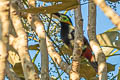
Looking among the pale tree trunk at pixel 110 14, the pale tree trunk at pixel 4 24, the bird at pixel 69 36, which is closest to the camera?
the pale tree trunk at pixel 110 14

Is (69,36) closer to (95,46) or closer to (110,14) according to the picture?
(95,46)

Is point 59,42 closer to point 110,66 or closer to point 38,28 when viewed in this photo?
point 110,66

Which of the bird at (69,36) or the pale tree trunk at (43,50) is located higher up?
the pale tree trunk at (43,50)

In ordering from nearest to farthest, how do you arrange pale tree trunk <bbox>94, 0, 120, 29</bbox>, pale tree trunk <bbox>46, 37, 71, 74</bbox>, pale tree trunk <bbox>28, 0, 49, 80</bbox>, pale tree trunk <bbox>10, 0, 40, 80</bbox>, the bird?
pale tree trunk <bbox>94, 0, 120, 29</bbox>, pale tree trunk <bbox>10, 0, 40, 80</bbox>, pale tree trunk <bbox>28, 0, 49, 80</bbox>, pale tree trunk <bbox>46, 37, 71, 74</bbox>, the bird

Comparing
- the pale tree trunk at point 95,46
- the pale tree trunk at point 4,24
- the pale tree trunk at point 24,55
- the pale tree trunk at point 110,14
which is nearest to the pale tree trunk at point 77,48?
the pale tree trunk at point 95,46

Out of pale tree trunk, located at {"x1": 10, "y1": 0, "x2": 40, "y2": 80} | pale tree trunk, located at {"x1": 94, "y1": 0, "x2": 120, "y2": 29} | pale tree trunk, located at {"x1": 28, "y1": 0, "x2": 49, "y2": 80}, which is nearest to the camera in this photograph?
pale tree trunk, located at {"x1": 94, "y1": 0, "x2": 120, "y2": 29}

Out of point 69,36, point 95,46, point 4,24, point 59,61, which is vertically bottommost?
point 69,36

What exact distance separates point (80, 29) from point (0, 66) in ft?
2.34

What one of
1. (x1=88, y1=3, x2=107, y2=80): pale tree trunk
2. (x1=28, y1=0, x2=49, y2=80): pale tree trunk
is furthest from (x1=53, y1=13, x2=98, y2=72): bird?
(x1=28, y1=0, x2=49, y2=80): pale tree trunk

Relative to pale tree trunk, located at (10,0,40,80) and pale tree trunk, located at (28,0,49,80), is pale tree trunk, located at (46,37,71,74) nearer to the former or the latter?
pale tree trunk, located at (28,0,49,80)

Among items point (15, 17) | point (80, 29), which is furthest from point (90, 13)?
point (15, 17)

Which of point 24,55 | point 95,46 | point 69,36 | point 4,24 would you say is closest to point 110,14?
point 4,24

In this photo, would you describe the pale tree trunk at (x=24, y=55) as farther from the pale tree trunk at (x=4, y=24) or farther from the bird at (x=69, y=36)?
the bird at (x=69, y=36)

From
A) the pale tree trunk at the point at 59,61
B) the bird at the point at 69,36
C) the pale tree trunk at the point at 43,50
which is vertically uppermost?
the pale tree trunk at the point at 43,50
